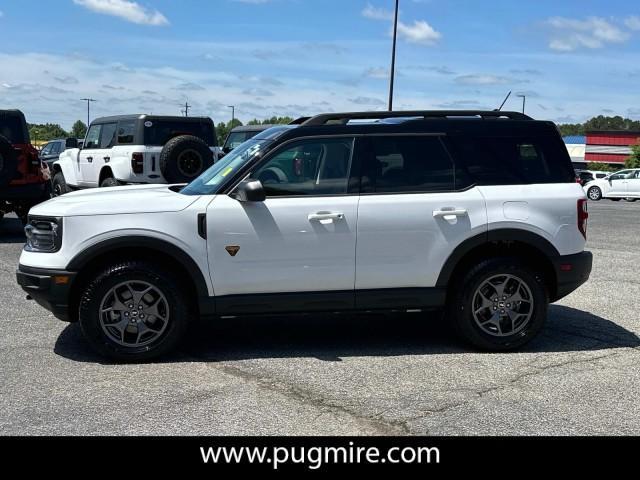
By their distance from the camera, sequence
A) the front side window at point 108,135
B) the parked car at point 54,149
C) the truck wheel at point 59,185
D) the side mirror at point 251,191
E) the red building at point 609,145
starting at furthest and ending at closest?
1. the red building at point 609,145
2. the parked car at point 54,149
3. the truck wheel at point 59,185
4. the front side window at point 108,135
5. the side mirror at point 251,191

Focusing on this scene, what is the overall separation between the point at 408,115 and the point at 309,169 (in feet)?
3.32

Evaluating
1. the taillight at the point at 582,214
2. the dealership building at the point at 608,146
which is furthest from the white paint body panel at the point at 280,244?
the dealership building at the point at 608,146

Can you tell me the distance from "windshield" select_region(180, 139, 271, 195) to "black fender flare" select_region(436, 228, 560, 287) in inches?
64.6

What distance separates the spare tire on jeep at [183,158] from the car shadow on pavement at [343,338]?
7451mm

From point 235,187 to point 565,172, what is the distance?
8.47 feet

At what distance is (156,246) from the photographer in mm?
5504

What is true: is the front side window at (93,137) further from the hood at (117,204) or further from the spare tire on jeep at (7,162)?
the hood at (117,204)

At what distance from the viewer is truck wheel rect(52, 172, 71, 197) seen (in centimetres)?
1712

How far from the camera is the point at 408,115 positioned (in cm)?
618

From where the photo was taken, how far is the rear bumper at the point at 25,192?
39.1ft

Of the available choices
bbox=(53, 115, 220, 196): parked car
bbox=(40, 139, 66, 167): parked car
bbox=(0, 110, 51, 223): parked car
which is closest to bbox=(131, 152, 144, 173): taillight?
bbox=(53, 115, 220, 196): parked car

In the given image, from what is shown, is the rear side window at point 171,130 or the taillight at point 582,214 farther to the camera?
the rear side window at point 171,130

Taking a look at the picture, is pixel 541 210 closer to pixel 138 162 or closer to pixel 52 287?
pixel 52 287
